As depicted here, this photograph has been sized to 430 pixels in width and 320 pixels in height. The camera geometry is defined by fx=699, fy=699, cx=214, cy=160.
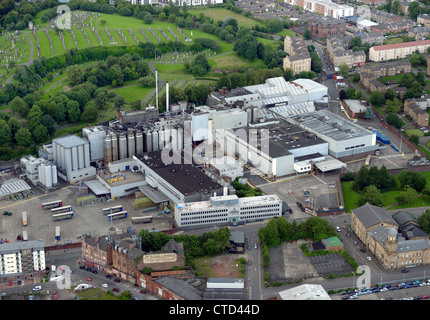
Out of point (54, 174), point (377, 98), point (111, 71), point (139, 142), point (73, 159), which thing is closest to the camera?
point (54, 174)

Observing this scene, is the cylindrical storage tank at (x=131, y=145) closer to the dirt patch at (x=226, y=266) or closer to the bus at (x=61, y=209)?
the bus at (x=61, y=209)

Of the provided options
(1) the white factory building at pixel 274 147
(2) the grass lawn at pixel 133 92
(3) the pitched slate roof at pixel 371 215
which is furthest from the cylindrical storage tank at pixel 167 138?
(3) the pitched slate roof at pixel 371 215

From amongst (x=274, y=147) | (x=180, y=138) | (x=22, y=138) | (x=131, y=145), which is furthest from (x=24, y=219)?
(x=274, y=147)

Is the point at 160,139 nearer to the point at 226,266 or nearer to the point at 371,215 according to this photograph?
the point at 226,266

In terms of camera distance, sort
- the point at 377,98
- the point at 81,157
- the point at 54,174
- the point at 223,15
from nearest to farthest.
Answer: the point at 54,174 < the point at 81,157 < the point at 377,98 < the point at 223,15

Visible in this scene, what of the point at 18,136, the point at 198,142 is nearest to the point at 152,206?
the point at 198,142

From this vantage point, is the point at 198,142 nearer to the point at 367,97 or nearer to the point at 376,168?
the point at 376,168
